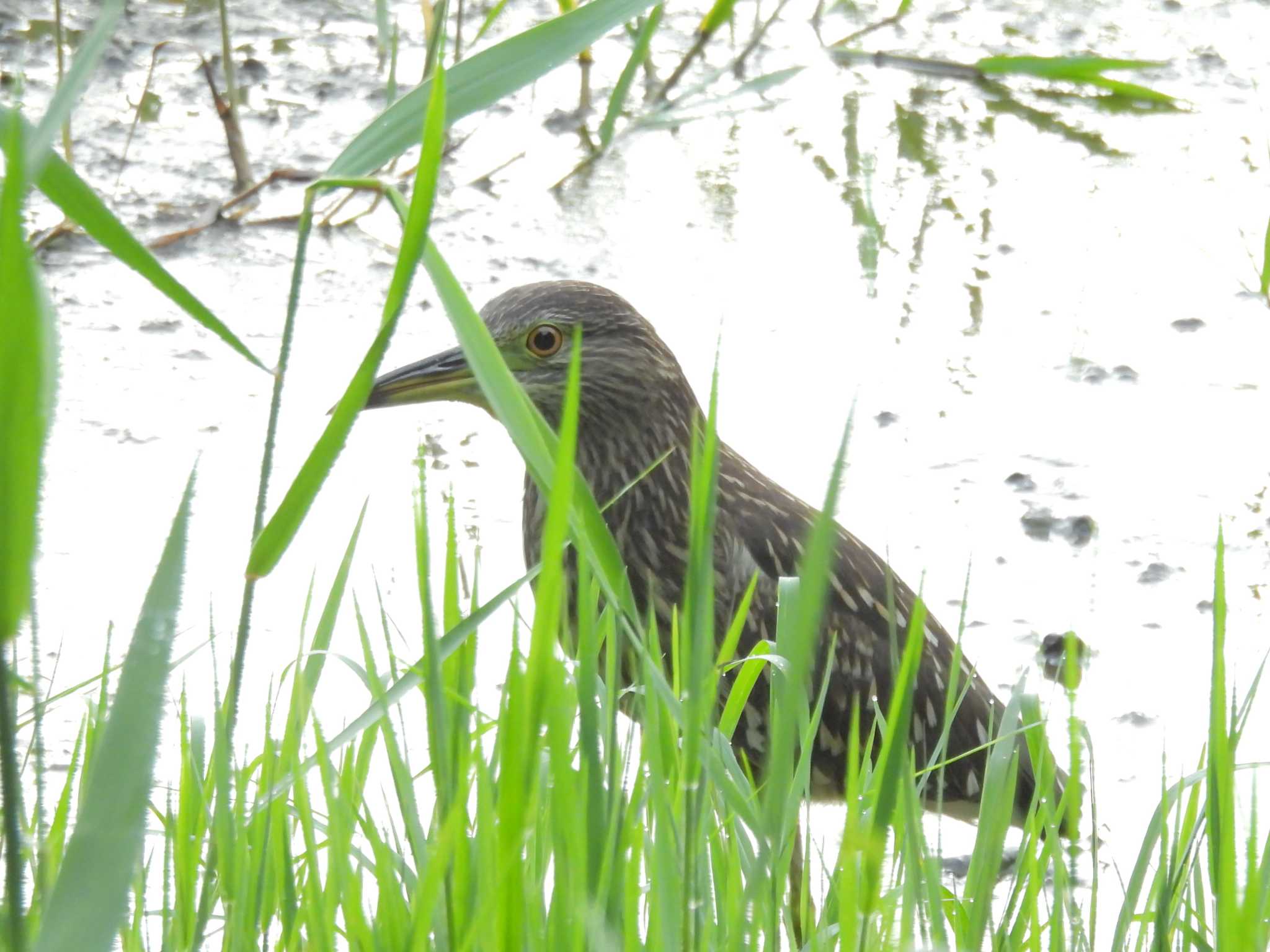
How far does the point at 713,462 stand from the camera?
65.5 inches

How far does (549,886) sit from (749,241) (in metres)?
3.61

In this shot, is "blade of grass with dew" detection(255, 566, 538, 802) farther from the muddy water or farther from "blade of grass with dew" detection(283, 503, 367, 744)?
the muddy water

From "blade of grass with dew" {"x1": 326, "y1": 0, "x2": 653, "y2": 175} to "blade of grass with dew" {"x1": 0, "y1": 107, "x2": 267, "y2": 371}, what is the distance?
176mm

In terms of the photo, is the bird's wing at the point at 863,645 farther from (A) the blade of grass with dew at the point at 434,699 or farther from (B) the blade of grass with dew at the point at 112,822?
(B) the blade of grass with dew at the point at 112,822

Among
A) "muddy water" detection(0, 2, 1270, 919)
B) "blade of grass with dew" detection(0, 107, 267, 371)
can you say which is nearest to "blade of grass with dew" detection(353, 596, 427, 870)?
"blade of grass with dew" detection(0, 107, 267, 371)

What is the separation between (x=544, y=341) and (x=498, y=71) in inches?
79.3

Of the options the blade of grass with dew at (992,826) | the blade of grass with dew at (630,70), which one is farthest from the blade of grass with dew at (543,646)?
the blade of grass with dew at (630,70)

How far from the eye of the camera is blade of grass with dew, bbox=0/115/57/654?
3.63ft

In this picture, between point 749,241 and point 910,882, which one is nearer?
point 910,882

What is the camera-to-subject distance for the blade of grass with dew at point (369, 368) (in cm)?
146

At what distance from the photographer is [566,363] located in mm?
3680

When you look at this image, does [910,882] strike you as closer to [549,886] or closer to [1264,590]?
[549,886]

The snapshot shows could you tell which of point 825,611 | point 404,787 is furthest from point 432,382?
point 404,787

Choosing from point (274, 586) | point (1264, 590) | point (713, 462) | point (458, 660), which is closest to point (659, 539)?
A: point (274, 586)
